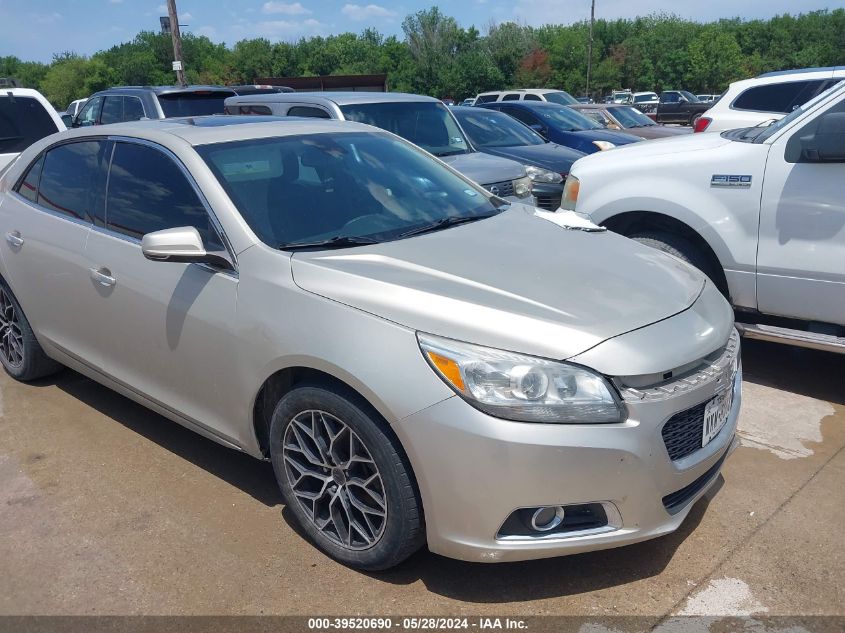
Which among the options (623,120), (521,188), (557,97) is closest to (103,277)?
(521,188)

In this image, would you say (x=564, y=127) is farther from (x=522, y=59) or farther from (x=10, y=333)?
(x=522, y=59)

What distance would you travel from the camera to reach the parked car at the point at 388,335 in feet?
8.25

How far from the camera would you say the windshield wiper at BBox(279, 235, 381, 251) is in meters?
3.16

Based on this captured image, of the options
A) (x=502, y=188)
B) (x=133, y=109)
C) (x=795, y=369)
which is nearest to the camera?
(x=795, y=369)

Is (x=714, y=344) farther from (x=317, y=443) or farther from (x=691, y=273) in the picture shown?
(x=317, y=443)

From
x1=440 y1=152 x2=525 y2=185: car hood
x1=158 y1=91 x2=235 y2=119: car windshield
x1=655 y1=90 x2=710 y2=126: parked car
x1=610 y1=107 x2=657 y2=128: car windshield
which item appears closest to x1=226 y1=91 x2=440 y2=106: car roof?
x1=440 y1=152 x2=525 y2=185: car hood

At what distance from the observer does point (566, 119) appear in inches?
509

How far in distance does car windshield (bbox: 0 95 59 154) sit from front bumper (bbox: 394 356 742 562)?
21.0 feet

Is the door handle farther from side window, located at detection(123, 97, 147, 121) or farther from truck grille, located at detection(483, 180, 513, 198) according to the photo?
side window, located at detection(123, 97, 147, 121)

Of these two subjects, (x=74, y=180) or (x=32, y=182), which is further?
(x=32, y=182)

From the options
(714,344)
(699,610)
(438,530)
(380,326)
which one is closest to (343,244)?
(380,326)

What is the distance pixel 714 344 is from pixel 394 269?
1.24m

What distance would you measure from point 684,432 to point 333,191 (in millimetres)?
1880

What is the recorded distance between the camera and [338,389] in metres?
2.78
